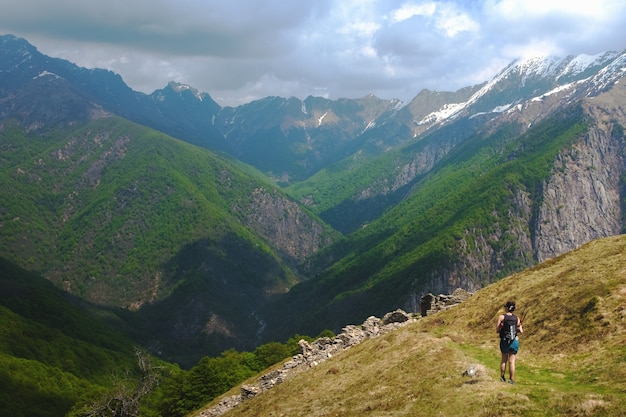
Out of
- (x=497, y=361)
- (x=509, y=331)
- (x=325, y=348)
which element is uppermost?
(x=509, y=331)

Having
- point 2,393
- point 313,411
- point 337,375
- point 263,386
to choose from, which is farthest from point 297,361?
point 2,393

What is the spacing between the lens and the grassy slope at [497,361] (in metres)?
34.5

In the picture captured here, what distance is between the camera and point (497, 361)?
44.8 meters

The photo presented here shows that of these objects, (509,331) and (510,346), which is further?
(510,346)

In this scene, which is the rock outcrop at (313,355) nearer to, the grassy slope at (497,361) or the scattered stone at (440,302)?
the scattered stone at (440,302)

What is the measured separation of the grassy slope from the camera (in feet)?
113

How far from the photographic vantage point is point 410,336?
196ft

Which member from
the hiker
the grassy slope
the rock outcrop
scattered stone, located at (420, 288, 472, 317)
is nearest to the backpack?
the hiker

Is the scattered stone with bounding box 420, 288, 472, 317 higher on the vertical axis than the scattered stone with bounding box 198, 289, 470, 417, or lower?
higher

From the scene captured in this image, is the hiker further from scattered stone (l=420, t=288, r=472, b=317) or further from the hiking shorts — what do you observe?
scattered stone (l=420, t=288, r=472, b=317)

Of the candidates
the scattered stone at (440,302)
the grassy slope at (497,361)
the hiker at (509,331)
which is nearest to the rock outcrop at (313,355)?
the scattered stone at (440,302)

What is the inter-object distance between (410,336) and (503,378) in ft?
74.7

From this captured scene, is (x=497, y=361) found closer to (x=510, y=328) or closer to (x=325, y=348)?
(x=510, y=328)

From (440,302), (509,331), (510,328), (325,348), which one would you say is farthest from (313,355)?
(510,328)
